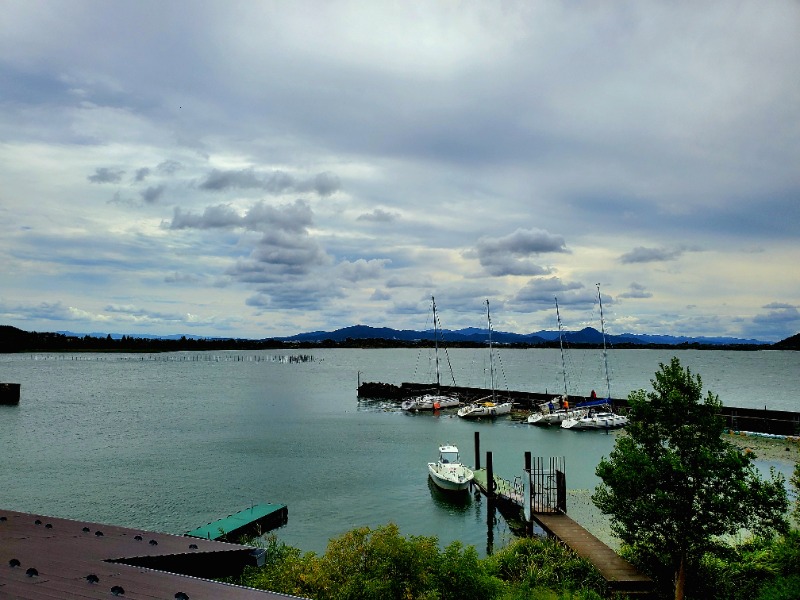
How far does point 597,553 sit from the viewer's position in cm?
2625

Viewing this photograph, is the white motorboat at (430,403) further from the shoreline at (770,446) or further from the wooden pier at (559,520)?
the wooden pier at (559,520)

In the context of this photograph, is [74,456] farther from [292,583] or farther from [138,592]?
[138,592]

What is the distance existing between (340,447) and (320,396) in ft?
216

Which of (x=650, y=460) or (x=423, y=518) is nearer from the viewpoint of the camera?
(x=650, y=460)

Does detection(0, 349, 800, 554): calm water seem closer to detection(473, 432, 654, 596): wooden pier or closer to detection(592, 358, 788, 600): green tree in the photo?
detection(473, 432, 654, 596): wooden pier

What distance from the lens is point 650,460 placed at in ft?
71.3

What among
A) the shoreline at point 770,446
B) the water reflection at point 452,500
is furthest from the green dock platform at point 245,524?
the shoreline at point 770,446

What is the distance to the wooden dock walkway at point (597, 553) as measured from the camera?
23.2 metres

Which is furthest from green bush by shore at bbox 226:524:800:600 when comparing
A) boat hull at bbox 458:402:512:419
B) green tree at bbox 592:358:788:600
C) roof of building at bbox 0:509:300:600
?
boat hull at bbox 458:402:512:419

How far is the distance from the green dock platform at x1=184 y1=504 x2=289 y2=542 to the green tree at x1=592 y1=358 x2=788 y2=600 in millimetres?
20310

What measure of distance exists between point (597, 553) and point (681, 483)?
690cm

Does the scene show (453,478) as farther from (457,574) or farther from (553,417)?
(553,417)

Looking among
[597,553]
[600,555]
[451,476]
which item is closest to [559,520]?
[597,553]

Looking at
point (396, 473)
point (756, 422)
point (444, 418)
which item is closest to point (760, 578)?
point (396, 473)
